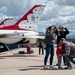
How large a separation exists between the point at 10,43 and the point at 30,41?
179 centimetres

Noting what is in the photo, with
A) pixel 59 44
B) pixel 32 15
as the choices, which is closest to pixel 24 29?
pixel 32 15

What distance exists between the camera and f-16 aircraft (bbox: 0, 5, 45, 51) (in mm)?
23953

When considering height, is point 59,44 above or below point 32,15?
below

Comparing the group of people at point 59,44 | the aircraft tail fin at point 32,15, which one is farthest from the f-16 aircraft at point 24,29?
the group of people at point 59,44

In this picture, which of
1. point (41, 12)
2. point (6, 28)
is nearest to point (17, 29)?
point (6, 28)

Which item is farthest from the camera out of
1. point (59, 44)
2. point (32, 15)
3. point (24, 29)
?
point (32, 15)

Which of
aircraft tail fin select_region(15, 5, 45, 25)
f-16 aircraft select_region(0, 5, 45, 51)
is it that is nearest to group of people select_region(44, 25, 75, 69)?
f-16 aircraft select_region(0, 5, 45, 51)

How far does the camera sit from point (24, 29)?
83.2 ft

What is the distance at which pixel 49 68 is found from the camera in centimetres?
1223

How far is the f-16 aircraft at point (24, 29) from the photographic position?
24.0 metres

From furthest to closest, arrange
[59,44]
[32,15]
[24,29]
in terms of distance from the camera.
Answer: [32,15], [24,29], [59,44]

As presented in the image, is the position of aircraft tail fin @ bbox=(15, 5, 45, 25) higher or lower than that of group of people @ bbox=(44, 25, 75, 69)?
higher

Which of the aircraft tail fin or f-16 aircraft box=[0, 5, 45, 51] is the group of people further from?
the aircraft tail fin

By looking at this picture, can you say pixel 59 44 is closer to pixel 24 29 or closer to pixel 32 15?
pixel 24 29
